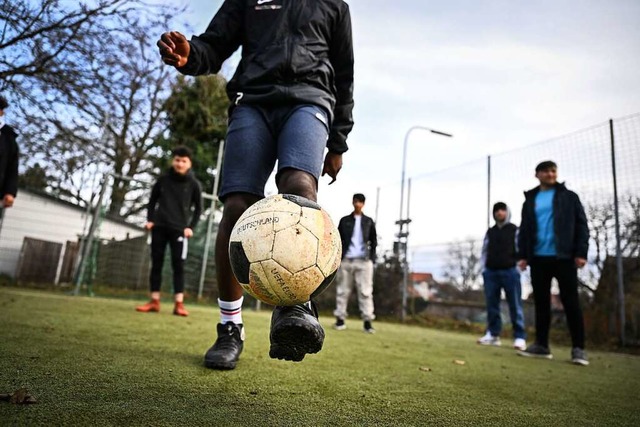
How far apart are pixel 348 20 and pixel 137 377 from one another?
2.10 meters

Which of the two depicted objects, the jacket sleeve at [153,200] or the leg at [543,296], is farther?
the jacket sleeve at [153,200]

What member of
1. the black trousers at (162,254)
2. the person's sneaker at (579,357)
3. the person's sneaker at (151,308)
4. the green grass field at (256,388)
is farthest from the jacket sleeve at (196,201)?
the person's sneaker at (579,357)

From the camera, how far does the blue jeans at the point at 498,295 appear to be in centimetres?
636

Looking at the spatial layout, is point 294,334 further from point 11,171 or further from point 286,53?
point 11,171

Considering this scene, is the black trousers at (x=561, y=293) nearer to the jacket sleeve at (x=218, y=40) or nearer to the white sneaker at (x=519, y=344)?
the white sneaker at (x=519, y=344)

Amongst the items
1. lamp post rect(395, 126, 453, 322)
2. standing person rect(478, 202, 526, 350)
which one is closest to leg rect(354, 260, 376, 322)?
standing person rect(478, 202, 526, 350)

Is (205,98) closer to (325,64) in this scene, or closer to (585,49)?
(585,49)

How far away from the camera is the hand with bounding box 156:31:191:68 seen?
1.92 metres

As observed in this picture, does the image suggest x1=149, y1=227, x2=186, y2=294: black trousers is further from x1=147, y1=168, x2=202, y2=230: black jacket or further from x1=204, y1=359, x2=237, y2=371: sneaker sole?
x1=204, y1=359, x2=237, y2=371: sneaker sole

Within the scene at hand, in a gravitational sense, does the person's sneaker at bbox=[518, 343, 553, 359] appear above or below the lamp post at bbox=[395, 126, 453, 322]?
below

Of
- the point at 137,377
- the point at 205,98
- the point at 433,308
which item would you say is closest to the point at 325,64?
the point at 137,377

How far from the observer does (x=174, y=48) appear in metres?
1.96

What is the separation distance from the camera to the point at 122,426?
3.61 feet

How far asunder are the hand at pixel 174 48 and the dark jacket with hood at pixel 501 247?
5918mm
